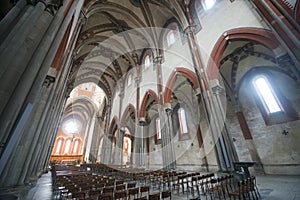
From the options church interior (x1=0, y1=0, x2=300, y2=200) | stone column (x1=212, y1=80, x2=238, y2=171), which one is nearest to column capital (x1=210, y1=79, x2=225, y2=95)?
church interior (x1=0, y1=0, x2=300, y2=200)

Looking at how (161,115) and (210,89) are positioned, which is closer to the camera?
(210,89)

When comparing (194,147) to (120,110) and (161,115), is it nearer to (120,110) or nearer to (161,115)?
(161,115)

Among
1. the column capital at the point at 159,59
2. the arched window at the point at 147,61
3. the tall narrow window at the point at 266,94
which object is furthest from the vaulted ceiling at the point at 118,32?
the tall narrow window at the point at 266,94

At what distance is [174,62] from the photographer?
10.1 meters

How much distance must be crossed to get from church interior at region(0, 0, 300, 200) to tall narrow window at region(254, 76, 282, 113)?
51 mm

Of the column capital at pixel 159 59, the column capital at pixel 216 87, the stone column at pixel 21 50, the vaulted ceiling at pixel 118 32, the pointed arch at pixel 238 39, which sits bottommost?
the stone column at pixel 21 50

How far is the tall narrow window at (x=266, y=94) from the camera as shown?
24.8ft

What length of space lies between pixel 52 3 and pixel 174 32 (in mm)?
9723

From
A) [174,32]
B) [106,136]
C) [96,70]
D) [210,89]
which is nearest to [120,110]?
[106,136]

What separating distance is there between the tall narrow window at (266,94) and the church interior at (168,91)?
5 centimetres

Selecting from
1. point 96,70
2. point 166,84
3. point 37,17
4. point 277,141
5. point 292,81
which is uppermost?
point 96,70

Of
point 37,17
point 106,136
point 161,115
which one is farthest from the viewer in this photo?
point 106,136

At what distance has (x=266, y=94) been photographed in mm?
8023

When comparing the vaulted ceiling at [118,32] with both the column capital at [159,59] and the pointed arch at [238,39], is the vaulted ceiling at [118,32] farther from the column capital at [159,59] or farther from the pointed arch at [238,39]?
the pointed arch at [238,39]
